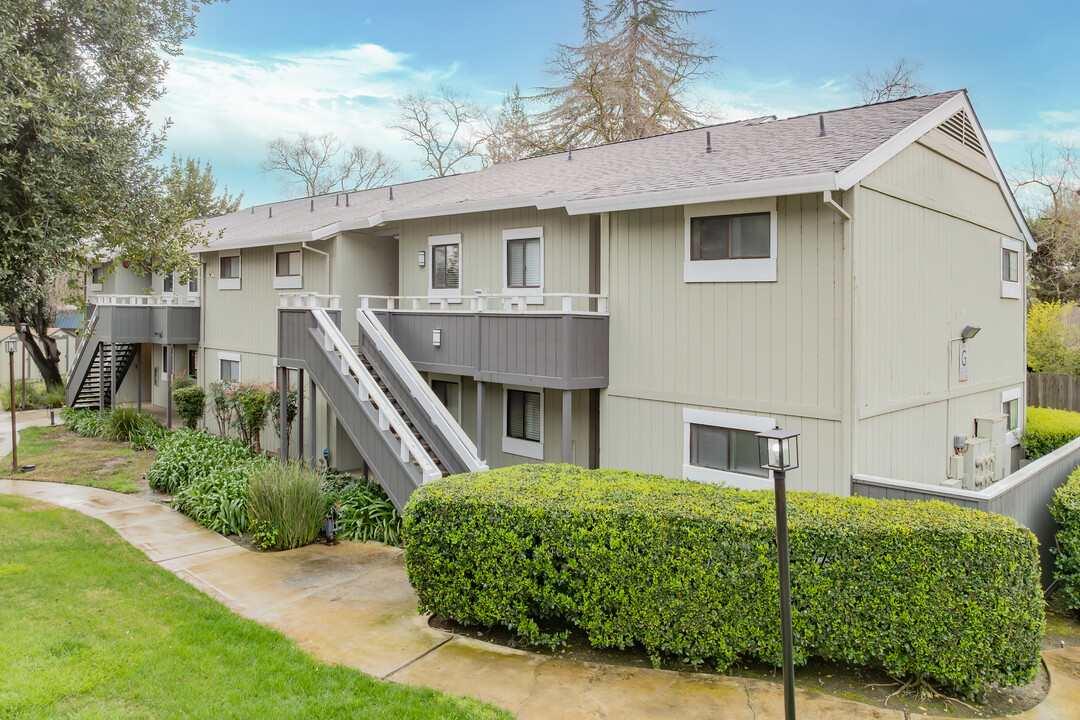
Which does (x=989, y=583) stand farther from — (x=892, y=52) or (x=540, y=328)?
(x=892, y=52)

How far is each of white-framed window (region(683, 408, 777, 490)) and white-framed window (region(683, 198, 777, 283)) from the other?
1.83m

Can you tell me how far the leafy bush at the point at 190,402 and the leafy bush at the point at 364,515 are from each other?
8.69 m

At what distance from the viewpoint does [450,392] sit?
542 inches

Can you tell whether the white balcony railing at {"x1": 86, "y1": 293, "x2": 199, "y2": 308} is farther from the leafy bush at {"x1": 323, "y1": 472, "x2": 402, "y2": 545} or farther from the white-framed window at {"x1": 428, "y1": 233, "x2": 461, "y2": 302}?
the leafy bush at {"x1": 323, "y1": 472, "x2": 402, "y2": 545}

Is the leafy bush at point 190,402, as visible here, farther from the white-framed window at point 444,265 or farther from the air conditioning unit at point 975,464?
the air conditioning unit at point 975,464

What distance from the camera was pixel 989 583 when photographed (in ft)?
18.2

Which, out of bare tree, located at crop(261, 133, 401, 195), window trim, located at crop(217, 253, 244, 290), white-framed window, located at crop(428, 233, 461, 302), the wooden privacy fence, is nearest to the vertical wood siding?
the wooden privacy fence

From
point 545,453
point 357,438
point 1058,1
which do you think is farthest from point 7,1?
point 1058,1

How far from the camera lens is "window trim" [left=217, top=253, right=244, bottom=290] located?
18391 mm

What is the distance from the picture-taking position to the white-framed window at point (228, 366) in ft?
61.5

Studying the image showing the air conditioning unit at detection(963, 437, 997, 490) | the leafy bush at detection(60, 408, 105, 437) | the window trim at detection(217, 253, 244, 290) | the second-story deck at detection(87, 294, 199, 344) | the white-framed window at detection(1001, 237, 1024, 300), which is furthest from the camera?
the second-story deck at detection(87, 294, 199, 344)

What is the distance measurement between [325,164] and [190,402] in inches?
1007

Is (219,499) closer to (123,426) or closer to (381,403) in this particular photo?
(381,403)

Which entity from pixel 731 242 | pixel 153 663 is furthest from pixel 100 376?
pixel 731 242
